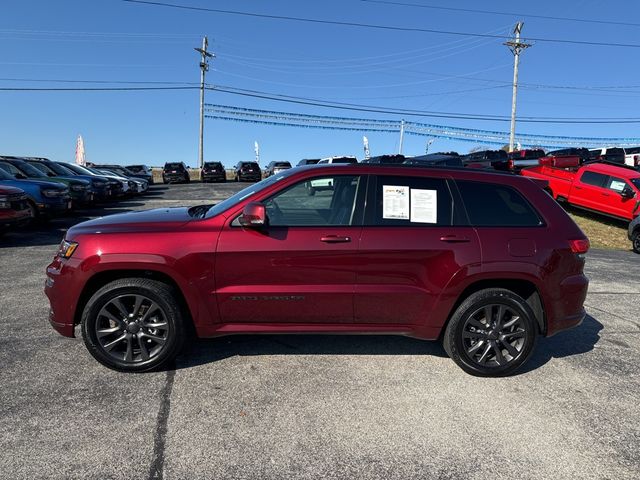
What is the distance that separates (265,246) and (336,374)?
4.08 feet

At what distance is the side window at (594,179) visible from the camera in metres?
14.7

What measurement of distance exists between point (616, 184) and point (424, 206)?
43.4ft

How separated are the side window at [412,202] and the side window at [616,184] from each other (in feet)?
42.2

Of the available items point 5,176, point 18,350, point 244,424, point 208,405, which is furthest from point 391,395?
point 5,176

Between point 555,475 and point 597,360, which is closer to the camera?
point 555,475

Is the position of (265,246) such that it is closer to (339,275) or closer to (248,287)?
(248,287)

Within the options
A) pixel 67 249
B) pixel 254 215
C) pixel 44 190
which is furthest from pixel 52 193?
pixel 254 215

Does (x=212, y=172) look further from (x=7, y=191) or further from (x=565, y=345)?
(x=565, y=345)

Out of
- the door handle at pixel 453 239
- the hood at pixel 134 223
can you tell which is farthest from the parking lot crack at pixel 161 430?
the door handle at pixel 453 239

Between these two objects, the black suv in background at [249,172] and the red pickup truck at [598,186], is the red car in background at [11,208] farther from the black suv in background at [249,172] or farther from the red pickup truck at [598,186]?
the black suv in background at [249,172]

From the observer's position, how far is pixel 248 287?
3.74m

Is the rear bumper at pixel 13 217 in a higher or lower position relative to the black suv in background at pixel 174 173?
lower

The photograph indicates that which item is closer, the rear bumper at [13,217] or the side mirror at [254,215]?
the side mirror at [254,215]

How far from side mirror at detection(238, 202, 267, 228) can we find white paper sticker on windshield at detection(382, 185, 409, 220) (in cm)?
102
